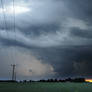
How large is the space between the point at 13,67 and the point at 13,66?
Result: 0.94 meters

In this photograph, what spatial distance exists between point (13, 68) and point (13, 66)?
6.33ft

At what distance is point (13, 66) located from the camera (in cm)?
16250

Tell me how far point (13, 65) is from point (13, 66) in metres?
0.94

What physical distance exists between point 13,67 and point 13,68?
100 centimetres

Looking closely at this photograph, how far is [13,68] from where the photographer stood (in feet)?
529

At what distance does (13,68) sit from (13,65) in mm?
2868

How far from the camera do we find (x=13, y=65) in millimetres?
163000

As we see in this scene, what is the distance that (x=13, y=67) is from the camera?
162000 mm

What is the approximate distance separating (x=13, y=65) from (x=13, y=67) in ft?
6.16
